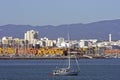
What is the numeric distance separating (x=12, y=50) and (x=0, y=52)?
4748mm

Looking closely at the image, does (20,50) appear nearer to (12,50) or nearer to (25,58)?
(12,50)

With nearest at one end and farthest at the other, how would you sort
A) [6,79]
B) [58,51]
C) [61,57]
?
[6,79] < [61,57] < [58,51]

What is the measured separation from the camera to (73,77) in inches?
2584

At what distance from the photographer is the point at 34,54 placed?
18062cm

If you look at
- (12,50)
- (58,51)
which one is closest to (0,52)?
(12,50)

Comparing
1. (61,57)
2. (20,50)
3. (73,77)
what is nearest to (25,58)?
(61,57)

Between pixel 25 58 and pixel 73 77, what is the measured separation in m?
103

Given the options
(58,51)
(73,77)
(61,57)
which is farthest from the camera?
(58,51)

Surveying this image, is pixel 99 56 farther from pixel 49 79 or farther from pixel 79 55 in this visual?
pixel 49 79

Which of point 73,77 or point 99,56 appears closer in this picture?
point 73,77

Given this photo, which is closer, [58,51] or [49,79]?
[49,79]

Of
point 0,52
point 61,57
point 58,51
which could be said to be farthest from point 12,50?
point 61,57

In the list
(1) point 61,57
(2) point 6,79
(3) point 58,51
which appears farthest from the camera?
(3) point 58,51

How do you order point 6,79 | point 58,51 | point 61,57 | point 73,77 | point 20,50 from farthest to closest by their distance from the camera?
point 20,50
point 58,51
point 61,57
point 73,77
point 6,79
